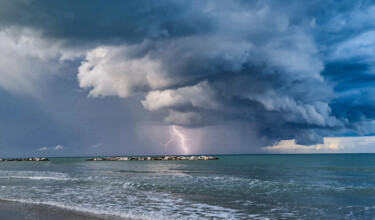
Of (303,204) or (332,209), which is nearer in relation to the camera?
(332,209)

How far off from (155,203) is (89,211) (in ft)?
15.6

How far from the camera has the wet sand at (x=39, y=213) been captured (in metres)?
16.9

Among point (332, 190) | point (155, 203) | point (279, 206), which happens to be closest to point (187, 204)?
point (155, 203)

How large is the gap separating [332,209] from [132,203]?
13824 mm

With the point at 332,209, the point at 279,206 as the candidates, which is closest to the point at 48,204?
the point at 279,206

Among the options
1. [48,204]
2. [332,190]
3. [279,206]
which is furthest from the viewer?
[332,190]

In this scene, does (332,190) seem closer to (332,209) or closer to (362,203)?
(362,203)

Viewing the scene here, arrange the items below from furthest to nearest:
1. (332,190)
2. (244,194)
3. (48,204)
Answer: (332,190) → (244,194) → (48,204)

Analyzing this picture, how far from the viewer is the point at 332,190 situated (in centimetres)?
2825

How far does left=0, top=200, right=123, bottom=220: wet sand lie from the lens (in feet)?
55.4

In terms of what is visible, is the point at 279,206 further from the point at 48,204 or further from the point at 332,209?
the point at 48,204

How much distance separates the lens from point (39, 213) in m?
18.1

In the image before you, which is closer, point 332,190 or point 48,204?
point 48,204

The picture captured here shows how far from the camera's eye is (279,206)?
794 inches
